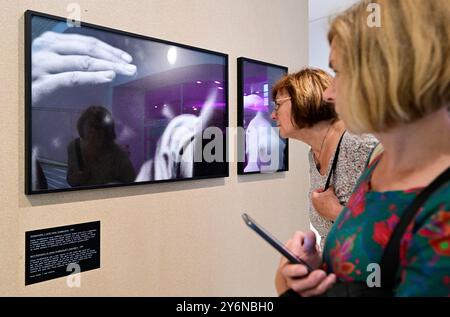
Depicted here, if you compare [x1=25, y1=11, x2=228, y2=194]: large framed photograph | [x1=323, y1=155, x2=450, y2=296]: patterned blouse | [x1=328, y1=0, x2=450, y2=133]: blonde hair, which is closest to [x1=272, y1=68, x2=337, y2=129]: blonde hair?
[x1=25, y1=11, x2=228, y2=194]: large framed photograph

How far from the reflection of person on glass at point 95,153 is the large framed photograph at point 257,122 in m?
0.71

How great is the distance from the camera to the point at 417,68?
47cm

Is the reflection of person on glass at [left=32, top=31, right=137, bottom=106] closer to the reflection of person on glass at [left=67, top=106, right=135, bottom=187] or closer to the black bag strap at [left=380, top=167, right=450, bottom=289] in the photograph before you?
the reflection of person on glass at [left=67, top=106, right=135, bottom=187]

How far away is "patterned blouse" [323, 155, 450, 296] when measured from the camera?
44 cm

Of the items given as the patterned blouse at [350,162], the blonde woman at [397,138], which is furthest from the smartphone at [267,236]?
the patterned blouse at [350,162]

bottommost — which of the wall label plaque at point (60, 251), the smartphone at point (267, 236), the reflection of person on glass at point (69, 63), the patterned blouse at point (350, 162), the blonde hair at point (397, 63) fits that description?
the wall label plaque at point (60, 251)

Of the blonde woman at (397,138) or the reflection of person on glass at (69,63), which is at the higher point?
the reflection of person on glass at (69,63)

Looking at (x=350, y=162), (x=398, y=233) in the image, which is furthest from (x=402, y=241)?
(x=350, y=162)

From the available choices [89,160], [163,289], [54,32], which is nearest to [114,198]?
[89,160]

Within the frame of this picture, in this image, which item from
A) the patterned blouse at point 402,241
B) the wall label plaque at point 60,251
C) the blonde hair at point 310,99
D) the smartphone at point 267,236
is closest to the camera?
the patterned blouse at point 402,241

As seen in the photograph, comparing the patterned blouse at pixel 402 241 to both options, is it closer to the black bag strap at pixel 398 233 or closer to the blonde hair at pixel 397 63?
the black bag strap at pixel 398 233

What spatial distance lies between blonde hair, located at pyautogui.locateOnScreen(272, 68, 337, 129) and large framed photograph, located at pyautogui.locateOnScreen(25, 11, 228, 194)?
1.59 feet

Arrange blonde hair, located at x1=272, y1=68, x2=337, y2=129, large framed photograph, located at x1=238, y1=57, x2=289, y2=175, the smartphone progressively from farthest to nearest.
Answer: large framed photograph, located at x1=238, y1=57, x2=289, y2=175
blonde hair, located at x1=272, y1=68, x2=337, y2=129
the smartphone

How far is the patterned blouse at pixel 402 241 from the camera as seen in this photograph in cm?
44
